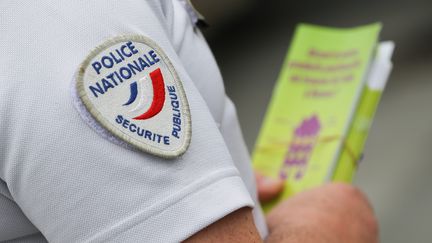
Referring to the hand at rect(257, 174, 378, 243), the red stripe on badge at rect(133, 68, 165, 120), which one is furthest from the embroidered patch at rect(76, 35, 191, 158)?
the hand at rect(257, 174, 378, 243)

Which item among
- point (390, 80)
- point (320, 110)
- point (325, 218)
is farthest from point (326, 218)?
point (390, 80)

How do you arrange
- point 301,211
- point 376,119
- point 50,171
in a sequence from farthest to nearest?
point 376,119
point 301,211
point 50,171

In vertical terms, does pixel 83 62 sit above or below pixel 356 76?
above

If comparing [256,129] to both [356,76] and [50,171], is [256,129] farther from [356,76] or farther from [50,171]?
[50,171]

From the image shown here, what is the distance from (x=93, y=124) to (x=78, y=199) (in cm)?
5

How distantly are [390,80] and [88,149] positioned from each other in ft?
5.43

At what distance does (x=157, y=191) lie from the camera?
1.36 feet

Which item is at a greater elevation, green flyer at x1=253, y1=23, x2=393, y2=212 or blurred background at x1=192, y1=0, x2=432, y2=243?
green flyer at x1=253, y1=23, x2=393, y2=212

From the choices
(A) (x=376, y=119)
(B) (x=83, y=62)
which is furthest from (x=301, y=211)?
(A) (x=376, y=119)

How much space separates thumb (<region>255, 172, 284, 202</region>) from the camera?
0.90m

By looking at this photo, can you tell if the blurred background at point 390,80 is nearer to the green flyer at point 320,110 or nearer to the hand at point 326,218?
the green flyer at point 320,110

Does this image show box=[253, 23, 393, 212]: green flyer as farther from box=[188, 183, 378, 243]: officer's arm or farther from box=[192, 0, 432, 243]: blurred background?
box=[192, 0, 432, 243]: blurred background

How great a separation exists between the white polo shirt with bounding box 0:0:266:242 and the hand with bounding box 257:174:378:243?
18 cm

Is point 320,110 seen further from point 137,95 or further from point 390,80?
point 390,80
